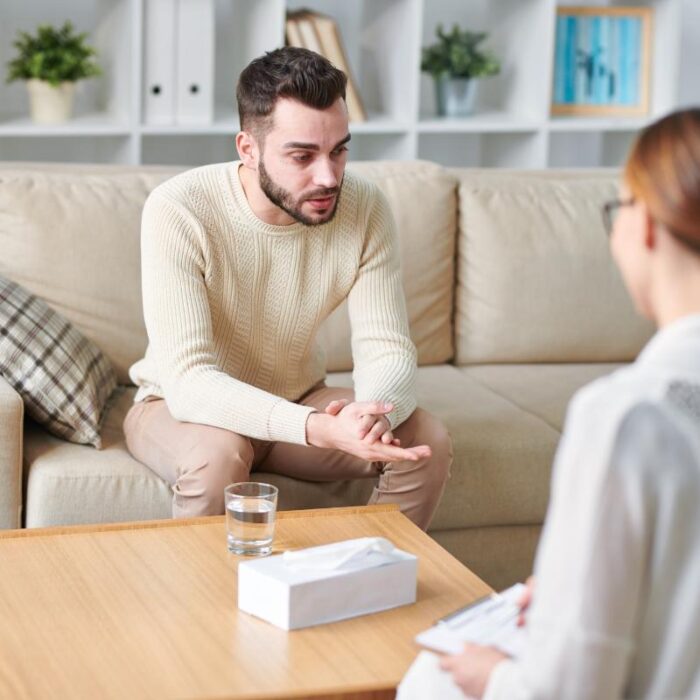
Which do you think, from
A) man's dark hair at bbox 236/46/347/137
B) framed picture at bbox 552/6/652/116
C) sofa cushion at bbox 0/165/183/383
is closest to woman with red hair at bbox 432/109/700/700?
man's dark hair at bbox 236/46/347/137

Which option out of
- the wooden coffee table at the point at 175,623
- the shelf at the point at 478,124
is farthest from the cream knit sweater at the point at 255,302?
the shelf at the point at 478,124

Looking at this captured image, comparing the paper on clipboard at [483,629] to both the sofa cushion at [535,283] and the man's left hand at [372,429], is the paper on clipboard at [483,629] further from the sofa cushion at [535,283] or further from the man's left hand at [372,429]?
the sofa cushion at [535,283]

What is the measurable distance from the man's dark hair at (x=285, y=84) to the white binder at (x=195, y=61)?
4.32ft

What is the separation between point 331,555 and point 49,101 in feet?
7.32

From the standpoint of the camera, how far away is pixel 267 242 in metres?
2.28

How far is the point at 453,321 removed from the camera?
296 centimetres

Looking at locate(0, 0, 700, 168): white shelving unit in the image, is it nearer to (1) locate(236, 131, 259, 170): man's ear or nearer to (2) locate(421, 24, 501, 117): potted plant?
(2) locate(421, 24, 501, 117): potted plant

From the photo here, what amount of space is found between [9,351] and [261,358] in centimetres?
45

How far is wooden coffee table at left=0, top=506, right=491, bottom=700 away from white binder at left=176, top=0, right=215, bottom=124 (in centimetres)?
193

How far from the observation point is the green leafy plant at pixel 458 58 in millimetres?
3805

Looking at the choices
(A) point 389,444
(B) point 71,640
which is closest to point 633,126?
(A) point 389,444

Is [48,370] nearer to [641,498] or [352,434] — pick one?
[352,434]

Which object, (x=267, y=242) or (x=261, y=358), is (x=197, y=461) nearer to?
(x=261, y=358)

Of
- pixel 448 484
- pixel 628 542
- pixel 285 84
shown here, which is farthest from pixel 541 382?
pixel 628 542
